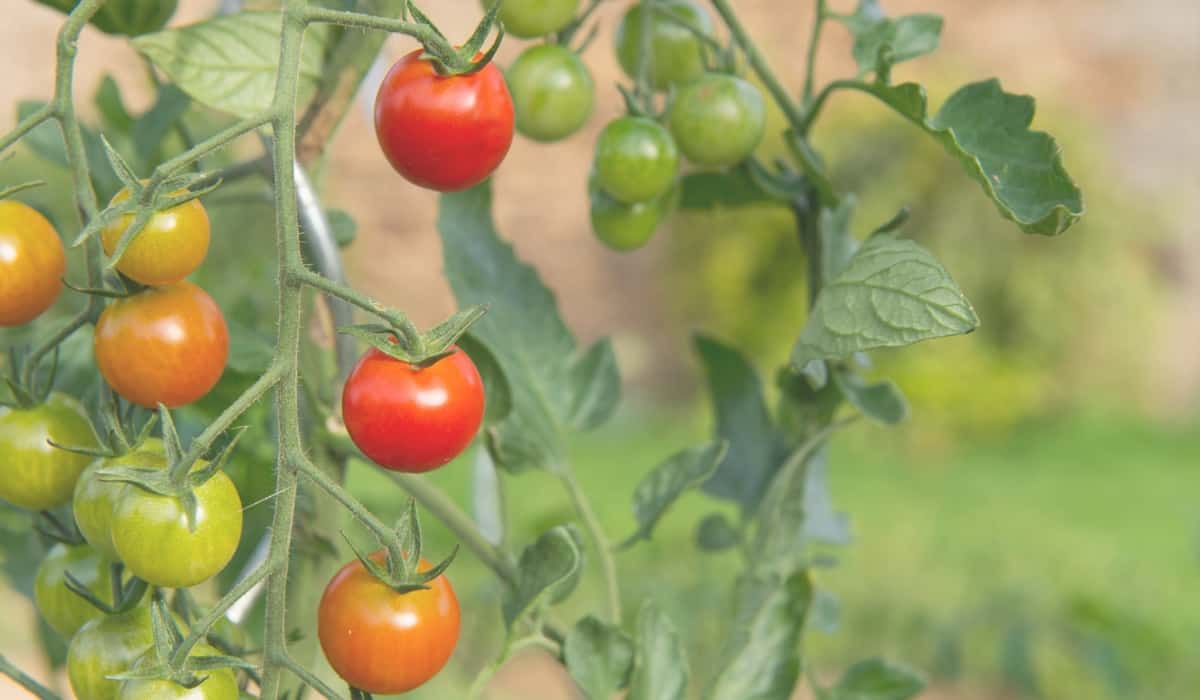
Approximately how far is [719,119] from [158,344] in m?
0.18

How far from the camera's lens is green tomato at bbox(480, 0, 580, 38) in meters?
0.35

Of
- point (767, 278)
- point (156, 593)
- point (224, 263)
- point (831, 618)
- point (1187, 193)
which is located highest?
point (156, 593)

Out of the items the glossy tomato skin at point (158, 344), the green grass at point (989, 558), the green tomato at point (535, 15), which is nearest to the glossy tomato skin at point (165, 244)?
the glossy tomato skin at point (158, 344)

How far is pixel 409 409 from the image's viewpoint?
0.24m

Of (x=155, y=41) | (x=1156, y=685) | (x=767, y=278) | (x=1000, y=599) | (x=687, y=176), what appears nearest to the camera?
(x=155, y=41)

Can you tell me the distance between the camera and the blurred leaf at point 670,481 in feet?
1.16

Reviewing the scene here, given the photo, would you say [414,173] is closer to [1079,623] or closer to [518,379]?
[518,379]

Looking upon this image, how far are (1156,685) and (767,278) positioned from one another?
186cm

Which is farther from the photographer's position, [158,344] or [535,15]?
[535,15]

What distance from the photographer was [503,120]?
0.87ft

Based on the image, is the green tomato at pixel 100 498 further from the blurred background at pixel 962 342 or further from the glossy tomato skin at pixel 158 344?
the blurred background at pixel 962 342

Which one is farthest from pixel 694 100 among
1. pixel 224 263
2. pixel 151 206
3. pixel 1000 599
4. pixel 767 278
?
pixel 767 278

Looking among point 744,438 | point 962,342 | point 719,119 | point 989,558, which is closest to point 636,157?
point 719,119

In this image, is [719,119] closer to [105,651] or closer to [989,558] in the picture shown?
[105,651]
